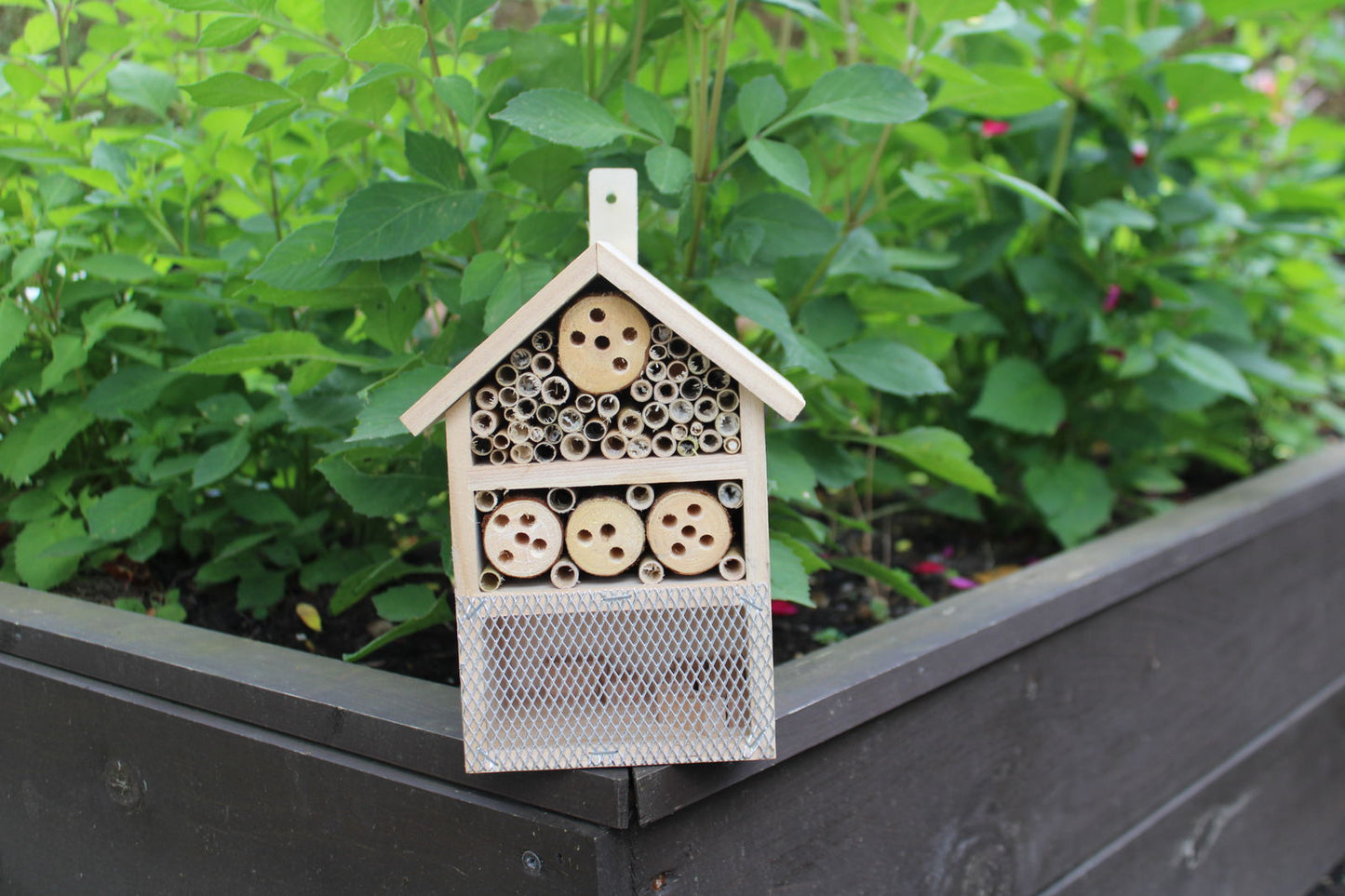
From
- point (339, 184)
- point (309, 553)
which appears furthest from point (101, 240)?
point (309, 553)

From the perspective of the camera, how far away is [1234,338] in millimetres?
1627

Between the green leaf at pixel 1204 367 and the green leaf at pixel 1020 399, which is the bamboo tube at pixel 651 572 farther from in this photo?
the green leaf at pixel 1204 367

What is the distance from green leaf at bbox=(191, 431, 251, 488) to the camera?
0.94 meters

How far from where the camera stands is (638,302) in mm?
640

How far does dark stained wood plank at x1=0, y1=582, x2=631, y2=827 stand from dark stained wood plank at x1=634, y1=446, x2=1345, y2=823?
0.22 feet

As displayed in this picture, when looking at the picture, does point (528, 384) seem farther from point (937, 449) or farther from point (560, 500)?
point (937, 449)

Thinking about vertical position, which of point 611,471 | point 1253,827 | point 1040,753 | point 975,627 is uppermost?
point 611,471

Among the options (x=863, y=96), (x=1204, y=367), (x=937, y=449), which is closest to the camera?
(x=863, y=96)

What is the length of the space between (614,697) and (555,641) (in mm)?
57

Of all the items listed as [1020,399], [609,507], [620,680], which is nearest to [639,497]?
[609,507]

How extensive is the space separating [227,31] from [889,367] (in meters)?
0.63

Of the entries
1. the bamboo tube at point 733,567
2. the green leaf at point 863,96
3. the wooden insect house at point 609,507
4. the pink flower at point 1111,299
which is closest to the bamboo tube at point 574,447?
the wooden insect house at point 609,507

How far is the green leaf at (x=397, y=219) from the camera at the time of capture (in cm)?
82

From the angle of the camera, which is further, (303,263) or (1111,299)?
(1111,299)
